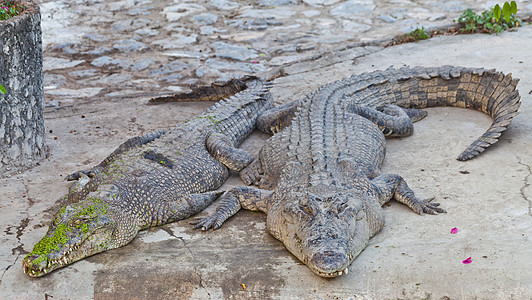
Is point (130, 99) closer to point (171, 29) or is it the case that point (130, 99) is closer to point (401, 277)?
point (171, 29)

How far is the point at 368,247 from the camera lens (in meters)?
3.62

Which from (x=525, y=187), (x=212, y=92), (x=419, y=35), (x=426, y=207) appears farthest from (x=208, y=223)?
(x=419, y=35)

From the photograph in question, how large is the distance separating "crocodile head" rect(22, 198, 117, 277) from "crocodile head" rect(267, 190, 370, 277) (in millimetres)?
1085

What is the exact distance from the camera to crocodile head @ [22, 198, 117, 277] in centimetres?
332

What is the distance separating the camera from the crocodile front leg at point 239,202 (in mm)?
4085

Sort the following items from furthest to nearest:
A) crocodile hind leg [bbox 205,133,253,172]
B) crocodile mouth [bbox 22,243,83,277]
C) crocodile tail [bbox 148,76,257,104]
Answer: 1. crocodile tail [bbox 148,76,257,104]
2. crocodile hind leg [bbox 205,133,253,172]
3. crocodile mouth [bbox 22,243,83,277]

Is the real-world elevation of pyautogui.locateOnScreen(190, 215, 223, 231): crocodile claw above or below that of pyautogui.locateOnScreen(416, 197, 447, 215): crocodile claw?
below

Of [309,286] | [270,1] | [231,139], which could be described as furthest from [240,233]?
[270,1]

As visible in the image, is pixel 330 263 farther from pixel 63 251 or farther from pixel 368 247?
pixel 63 251

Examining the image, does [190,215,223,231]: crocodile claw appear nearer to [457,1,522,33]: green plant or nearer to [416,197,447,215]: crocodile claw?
[416,197,447,215]: crocodile claw

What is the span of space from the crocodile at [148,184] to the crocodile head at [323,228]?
→ 0.85 metres

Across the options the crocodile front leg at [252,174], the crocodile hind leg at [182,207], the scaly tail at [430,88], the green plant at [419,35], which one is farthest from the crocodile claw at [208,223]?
the green plant at [419,35]

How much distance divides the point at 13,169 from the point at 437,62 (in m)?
4.98

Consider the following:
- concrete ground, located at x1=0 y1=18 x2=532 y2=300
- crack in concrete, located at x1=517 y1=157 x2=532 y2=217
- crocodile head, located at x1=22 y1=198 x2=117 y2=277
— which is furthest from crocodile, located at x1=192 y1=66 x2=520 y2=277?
crocodile head, located at x1=22 y1=198 x2=117 y2=277
